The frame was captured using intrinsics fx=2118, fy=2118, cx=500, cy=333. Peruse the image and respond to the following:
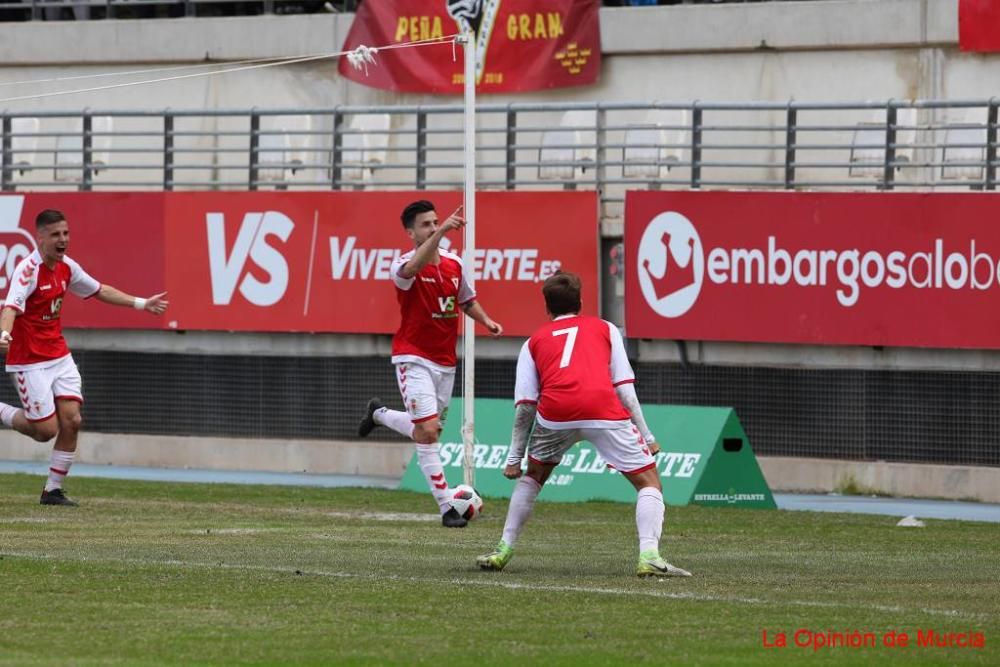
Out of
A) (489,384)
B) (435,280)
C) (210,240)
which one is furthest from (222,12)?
(435,280)

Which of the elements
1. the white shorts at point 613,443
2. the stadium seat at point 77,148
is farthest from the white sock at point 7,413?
the stadium seat at point 77,148

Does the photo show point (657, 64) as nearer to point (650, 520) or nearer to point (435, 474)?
point (435, 474)

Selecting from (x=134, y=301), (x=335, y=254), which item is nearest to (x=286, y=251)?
(x=335, y=254)

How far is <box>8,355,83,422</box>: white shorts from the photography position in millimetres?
17594

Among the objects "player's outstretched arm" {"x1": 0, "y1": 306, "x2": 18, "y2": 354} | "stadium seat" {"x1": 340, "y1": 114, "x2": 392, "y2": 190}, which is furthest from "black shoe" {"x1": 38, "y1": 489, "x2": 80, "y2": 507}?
"stadium seat" {"x1": 340, "y1": 114, "x2": 392, "y2": 190}

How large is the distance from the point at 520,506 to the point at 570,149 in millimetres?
13195

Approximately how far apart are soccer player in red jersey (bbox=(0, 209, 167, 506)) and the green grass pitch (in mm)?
675

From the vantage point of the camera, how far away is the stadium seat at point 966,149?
2184 cm

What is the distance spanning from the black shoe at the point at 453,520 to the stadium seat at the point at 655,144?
8039mm

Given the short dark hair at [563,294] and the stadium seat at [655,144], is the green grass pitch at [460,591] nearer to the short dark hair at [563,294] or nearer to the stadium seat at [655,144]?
the short dark hair at [563,294]

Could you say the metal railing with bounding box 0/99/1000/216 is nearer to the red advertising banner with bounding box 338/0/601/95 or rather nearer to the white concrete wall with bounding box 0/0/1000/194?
the white concrete wall with bounding box 0/0/1000/194

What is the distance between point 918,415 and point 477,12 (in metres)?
6.05

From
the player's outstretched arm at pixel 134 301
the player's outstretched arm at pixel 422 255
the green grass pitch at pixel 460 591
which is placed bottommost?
the green grass pitch at pixel 460 591

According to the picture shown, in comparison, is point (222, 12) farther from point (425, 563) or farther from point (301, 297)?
point (425, 563)
